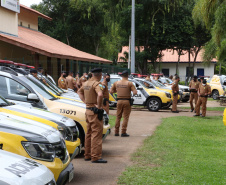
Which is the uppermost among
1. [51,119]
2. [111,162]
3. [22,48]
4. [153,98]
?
[22,48]

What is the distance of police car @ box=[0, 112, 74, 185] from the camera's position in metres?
4.53

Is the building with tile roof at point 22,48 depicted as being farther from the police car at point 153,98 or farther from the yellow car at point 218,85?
the yellow car at point 218,85

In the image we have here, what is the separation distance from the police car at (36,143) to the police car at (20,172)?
0.84 metres

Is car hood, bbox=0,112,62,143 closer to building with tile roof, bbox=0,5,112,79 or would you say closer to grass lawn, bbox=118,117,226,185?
grass lawn, bbox=118,117,226,185

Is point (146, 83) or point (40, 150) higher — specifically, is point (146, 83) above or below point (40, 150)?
above

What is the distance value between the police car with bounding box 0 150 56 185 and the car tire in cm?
1636

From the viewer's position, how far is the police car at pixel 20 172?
306 centimetres

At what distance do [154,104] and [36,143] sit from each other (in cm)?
1550

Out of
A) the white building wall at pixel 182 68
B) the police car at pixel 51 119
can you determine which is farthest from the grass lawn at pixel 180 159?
the white building wall at pixel 182 68

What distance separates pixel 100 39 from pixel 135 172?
3868 centimetres

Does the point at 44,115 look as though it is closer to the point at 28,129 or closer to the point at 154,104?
Result: the point at 28,129

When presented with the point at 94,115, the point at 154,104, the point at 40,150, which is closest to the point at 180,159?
the point at 94,115

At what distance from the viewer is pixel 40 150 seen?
4.69m

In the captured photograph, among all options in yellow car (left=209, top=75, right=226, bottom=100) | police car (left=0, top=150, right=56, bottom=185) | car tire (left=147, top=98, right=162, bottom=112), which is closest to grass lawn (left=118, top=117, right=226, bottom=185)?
police car (left=0, top=150, right=56, bottom=185)
